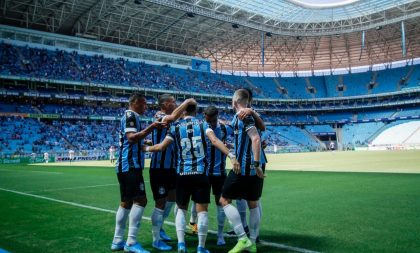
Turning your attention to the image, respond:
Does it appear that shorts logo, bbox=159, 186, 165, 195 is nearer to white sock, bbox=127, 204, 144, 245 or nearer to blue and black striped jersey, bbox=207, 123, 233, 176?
white sock, bbox=127, 204, 144, 245

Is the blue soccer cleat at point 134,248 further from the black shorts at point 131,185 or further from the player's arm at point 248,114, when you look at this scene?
the player's arm at point 248,114

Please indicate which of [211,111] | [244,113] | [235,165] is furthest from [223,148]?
[211,111]

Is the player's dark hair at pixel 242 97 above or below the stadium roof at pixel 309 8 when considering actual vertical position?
below

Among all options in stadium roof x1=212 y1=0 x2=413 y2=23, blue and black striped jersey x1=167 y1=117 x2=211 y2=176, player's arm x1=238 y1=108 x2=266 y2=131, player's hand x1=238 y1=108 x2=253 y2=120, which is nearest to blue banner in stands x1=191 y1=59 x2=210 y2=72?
stadium roof x1=212 y1=0 x2=413 y2=23

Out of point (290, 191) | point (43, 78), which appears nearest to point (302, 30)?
point (43, 78)

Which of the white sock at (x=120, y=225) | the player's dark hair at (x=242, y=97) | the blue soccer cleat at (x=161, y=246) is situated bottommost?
the blue soccer cleat at (x=161, y=246)

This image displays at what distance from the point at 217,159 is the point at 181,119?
3.06 feet

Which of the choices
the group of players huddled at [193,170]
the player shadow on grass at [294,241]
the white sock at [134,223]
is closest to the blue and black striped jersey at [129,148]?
the group of players huddled at [193,170]

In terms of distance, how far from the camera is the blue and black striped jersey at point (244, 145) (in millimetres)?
4990

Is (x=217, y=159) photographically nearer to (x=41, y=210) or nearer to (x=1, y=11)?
(x=41, y=210)

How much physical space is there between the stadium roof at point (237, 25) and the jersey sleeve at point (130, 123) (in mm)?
37823

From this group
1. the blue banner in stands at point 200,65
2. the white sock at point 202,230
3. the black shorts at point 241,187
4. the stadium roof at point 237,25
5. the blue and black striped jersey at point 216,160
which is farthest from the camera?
the blue banner in stands at point 200,65

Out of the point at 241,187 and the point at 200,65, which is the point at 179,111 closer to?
the point at 241,187

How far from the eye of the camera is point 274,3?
161ft
